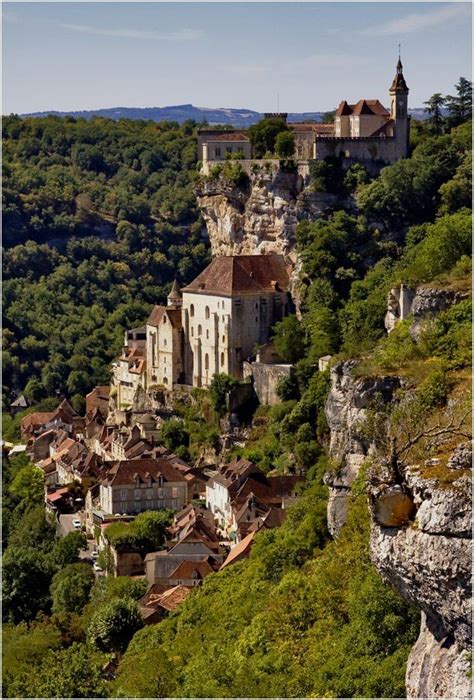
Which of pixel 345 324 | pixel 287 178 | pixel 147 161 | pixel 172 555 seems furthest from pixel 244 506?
pixel 147 161

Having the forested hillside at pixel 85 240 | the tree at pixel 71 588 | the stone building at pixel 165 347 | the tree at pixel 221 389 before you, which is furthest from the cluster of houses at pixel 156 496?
the forested hillside at pixel 85 240

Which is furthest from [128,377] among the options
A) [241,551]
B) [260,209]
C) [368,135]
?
[241,551]

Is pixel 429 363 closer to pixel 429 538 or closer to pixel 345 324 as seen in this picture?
pixel 429 538

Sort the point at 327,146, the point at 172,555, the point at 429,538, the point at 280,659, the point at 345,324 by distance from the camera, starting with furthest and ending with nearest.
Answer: the point at 327,146 < the point at 345,324 < the point at 172,555 < the point at 280,659 < the point at 429,538

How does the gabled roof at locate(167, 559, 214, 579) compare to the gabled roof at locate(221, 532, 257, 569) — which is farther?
the gabled roof at locate(167, 559, 214, 579)

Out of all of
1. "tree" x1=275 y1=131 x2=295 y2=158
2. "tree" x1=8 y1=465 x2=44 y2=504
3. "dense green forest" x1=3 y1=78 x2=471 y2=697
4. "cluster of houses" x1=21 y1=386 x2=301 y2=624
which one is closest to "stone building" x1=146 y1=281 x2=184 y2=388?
"cluster of houses" x1=21 y1=386 x2=301 y2=624

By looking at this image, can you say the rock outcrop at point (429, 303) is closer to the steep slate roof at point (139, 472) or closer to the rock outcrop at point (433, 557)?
the steep slate roof at point (139, 472)

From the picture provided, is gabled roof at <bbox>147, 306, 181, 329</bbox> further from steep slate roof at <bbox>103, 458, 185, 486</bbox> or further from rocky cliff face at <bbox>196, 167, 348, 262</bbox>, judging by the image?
steep slate roof at <bbox>103, 458, 185, 486</bbox>
